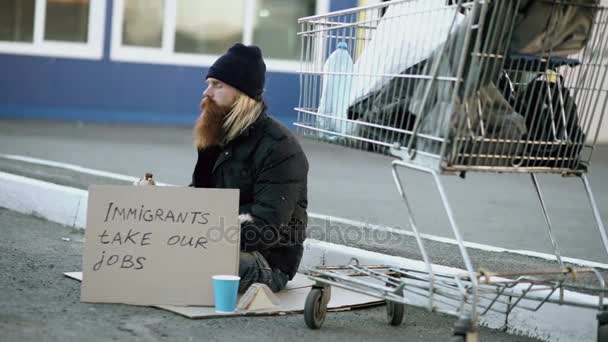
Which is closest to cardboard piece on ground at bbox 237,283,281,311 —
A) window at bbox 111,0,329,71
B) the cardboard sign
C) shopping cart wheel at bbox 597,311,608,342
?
the cardboard sign

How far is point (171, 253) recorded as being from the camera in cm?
520

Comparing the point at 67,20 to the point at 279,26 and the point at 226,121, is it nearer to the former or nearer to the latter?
the point at 279,26

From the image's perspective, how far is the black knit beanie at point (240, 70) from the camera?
544 centimetres

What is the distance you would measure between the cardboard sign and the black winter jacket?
181mm

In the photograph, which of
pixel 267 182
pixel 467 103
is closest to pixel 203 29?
pixel 267 182

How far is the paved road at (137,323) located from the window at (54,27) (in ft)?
37.9

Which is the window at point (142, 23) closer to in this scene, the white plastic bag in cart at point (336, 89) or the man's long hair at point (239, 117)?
the man's long hair at point (239, 117)

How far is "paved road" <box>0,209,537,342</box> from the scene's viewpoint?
180 inches

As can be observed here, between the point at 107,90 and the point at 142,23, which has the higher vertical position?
the point at 142,23

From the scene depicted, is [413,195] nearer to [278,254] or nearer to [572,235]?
[572,235]

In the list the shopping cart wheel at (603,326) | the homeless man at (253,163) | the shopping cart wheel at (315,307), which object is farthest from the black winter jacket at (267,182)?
the shopping cart wheel at (603,326)

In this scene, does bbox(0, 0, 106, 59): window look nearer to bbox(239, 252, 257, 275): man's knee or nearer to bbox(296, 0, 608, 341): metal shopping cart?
bbox(239, 252, 257, 275): man's knee

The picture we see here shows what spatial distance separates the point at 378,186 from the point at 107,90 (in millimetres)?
7440

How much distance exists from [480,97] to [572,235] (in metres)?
4.11
